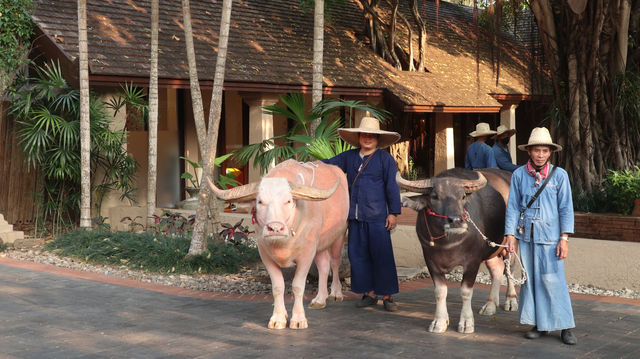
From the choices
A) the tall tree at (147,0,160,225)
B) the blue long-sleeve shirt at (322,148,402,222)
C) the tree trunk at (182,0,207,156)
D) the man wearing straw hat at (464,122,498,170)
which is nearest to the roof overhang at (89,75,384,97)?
the tall tree at (147,0,160,225)

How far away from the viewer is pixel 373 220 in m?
7.50

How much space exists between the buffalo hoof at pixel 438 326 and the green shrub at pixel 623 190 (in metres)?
5.86

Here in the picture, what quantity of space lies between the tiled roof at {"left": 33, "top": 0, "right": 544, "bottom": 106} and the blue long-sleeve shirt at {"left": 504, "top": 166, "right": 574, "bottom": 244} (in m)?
8.51

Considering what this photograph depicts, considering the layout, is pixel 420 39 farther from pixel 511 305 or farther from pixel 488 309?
pixel 488 309

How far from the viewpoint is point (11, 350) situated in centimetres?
581

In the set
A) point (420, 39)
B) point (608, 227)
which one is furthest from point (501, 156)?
point (420, 39)

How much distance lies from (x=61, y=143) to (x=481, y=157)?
7.43 metres

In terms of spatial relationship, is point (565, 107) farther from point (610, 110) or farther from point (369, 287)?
point (369, 287)

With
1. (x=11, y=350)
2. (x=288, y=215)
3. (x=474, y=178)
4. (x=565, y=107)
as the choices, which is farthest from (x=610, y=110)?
(x=11, y=350)

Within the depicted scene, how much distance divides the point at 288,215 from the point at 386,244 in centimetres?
155

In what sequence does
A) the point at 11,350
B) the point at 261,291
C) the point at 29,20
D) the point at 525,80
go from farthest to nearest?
1. the point at 525,80
2. the point at 29,20
3. the point at 261,291
4. the point at 11,350

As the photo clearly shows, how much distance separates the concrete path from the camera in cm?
577

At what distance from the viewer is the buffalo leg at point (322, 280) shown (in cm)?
745

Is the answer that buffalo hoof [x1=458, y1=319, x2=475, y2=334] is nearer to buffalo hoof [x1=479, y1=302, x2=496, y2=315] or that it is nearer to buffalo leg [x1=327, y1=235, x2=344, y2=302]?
buffalo hoof [x1=479, y1=302, x2=496, y2=315]
